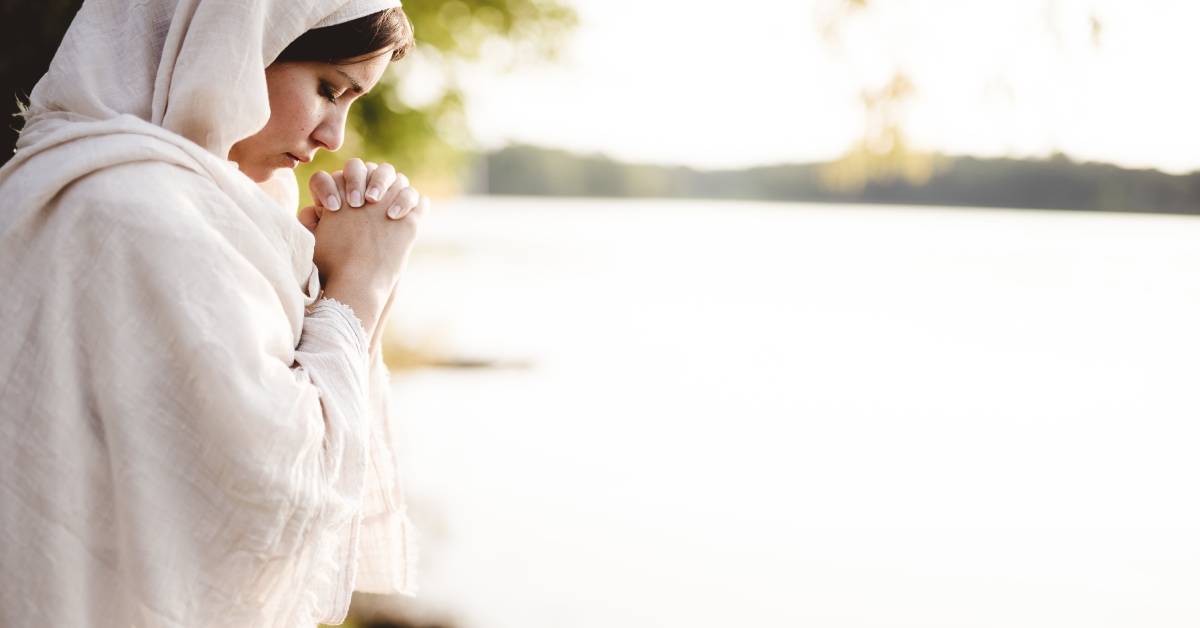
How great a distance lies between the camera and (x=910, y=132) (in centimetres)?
322

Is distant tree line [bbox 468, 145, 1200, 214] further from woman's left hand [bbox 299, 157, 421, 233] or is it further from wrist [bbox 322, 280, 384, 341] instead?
wrist [bbox 322, 280, 384, 341]

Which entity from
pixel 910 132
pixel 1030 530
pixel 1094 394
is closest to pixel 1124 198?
pixel 1094 394

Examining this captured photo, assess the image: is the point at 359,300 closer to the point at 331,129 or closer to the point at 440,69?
the point at 331,129

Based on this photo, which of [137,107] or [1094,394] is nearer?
[137,107]

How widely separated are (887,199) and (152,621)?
164 ft

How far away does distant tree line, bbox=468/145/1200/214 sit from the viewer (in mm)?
8516

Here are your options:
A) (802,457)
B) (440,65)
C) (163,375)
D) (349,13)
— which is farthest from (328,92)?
(440,65)

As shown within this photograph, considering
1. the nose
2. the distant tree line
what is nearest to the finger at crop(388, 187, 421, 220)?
the nose

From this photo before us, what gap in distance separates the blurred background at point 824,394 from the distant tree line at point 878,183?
0.73ft

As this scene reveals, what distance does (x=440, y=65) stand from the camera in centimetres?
923

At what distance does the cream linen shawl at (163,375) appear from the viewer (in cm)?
108

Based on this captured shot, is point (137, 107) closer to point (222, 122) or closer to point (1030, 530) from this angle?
point (222, 122)

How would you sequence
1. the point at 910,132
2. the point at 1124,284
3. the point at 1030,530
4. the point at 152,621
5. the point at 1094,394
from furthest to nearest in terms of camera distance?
the point at 1124,284 < the point at 1094,394 < the point at 1030,530 < the point at 910,132 < the point at 152,621

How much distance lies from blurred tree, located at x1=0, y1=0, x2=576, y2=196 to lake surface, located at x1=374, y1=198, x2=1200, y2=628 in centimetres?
214
